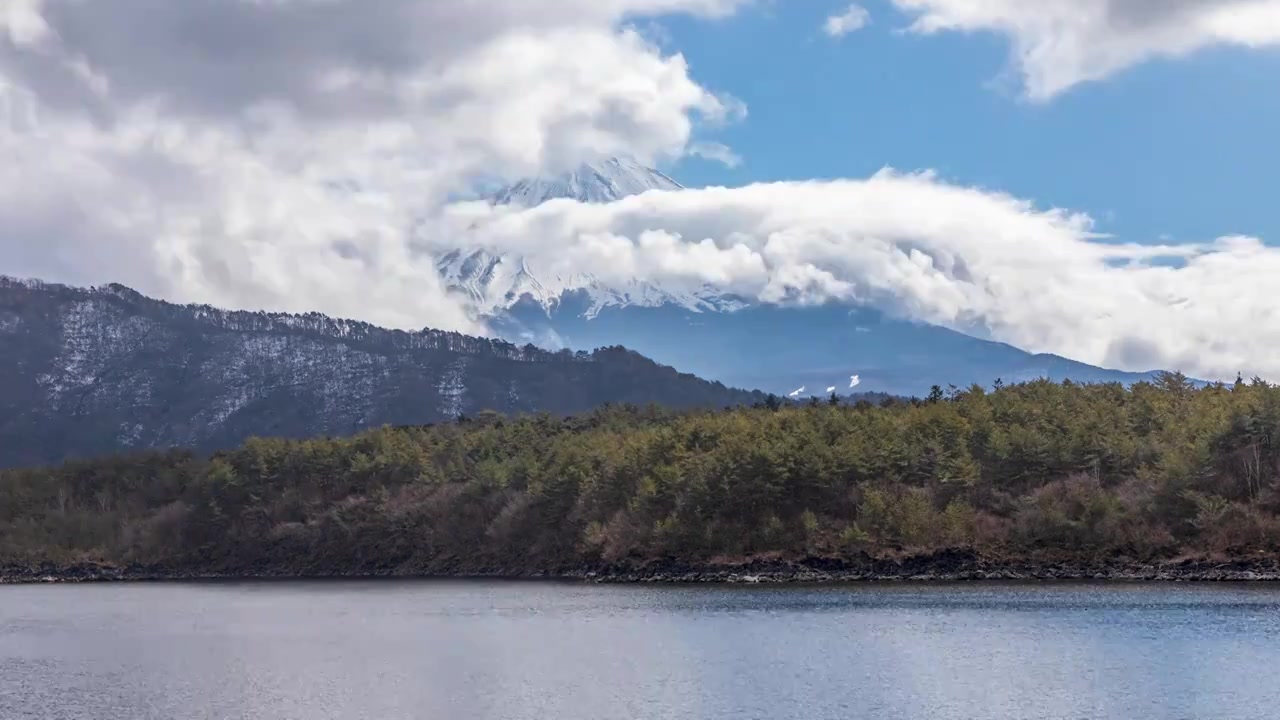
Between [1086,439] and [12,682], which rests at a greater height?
[1086,439]

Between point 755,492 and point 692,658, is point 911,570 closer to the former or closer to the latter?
point 755,492

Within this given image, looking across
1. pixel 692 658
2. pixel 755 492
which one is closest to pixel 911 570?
pixel 755 492

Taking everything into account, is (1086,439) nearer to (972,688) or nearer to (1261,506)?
(1261,506)

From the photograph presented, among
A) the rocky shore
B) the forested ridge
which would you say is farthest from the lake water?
the forested ridge

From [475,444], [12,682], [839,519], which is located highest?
[475,444]

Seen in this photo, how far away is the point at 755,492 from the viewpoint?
130 metres

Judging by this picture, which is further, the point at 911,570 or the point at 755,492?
the point at 755,492

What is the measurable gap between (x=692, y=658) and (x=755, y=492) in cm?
6017

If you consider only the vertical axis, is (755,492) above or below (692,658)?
above

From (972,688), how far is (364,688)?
28.9m

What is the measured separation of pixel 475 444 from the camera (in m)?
185

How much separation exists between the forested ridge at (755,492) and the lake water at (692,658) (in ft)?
49.4

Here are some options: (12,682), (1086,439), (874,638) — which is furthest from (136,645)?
(1086,439)

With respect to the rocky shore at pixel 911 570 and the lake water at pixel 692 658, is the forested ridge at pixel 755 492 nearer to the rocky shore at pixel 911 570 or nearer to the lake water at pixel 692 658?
the rocky shore at pixel 911 570
